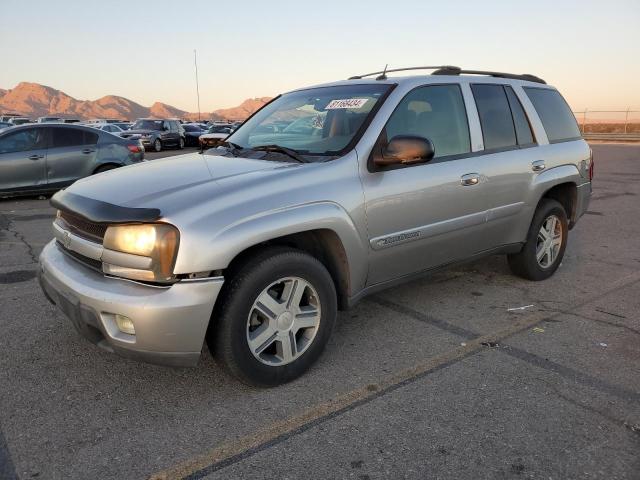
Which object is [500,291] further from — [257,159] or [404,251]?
[257,159]

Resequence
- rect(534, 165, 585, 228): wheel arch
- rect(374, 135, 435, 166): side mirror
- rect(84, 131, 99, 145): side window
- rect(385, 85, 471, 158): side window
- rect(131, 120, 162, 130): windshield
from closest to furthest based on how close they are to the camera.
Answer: rect(374, 135, 435, 166): side mirror < rect(385, 85, 471, 158): side window < rect(534, 165, 585, 228): wheel arch < rect(84, 131, 99, 145): side window < rect(131, 120, 162, 130): windshield

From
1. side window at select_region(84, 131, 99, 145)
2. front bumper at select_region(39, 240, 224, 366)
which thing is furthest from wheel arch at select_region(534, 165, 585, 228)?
side window at select_region(84, 131, 99, 145)

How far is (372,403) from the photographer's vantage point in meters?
2.82

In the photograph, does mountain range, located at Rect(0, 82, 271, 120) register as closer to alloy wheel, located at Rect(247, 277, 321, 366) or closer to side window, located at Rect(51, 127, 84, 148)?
side window, located at Rect(51, 127, 84, 148)

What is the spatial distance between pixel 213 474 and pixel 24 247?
16.8 feet

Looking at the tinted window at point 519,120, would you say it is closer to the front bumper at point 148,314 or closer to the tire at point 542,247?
the tire at point 542,247

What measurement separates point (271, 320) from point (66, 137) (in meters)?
8.51

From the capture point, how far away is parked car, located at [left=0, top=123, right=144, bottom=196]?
30.7ft

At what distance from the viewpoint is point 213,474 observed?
2260 millimetres

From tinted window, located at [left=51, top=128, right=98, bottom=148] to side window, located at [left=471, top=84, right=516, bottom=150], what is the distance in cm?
804

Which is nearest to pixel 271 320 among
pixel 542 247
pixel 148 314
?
pixel 148 314

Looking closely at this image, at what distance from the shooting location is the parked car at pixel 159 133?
980 inches

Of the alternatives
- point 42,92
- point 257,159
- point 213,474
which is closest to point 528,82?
point 257,159

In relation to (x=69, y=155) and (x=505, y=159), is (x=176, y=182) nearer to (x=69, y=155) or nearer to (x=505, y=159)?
(x=505, y=159)
